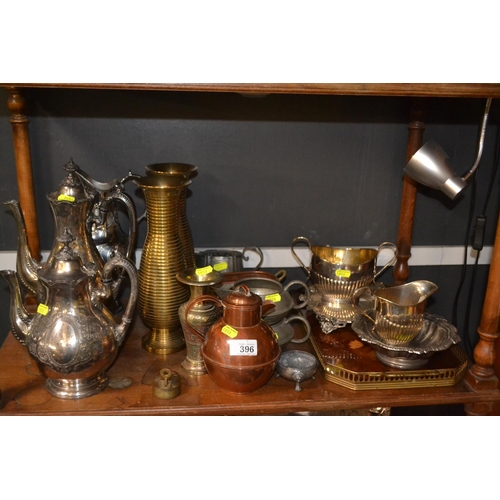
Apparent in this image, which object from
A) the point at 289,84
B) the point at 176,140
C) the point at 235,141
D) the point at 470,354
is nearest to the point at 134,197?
the point at 176,140

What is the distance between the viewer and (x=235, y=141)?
4.94 feet

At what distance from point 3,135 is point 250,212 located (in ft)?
2.31

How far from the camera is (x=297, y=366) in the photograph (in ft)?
4.16

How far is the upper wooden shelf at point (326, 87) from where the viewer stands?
1.03m

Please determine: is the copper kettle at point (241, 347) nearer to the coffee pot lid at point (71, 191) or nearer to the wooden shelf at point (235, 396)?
the wooden shelf at point (235, 396)

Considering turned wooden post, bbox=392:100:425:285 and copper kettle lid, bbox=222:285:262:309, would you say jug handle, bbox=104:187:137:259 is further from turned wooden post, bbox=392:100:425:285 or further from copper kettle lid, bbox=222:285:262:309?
turned wooden post, bbox=392:100:425:285

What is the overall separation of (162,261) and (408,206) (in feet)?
2.41

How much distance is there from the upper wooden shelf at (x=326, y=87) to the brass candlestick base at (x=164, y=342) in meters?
0.59

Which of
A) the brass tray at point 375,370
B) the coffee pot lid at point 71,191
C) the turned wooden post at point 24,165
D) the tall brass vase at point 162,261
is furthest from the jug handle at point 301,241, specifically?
the turned wooden post at point 24,165

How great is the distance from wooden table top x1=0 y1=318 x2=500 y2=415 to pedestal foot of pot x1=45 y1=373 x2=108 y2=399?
0.01m

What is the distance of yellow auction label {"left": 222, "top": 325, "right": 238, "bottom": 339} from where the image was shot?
1122 millimetres

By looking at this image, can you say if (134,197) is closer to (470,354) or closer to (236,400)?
(236,400)

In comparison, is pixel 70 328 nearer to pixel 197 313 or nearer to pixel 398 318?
pixel 197 313

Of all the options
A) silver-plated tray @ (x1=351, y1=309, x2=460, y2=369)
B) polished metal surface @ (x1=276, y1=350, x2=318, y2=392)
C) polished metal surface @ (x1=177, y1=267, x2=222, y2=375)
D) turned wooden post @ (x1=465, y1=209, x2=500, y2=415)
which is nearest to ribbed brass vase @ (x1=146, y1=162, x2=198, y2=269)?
polished metal surface @ (x1=177, y1=267, x2=222, y2=375)
